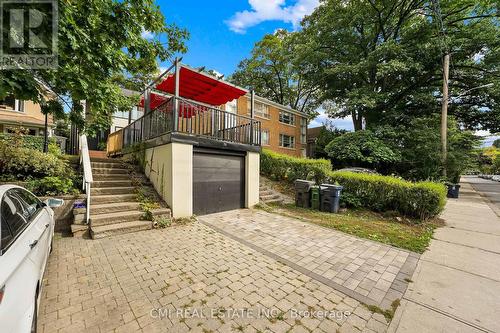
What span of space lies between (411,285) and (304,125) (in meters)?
26.4

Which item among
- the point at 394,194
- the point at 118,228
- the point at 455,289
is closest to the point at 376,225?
the point at 394,194

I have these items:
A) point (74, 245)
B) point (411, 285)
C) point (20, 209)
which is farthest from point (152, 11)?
point (411, 285)

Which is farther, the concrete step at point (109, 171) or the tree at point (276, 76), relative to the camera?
the tree at point (276, 76)

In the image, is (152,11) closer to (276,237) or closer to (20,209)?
(20,209)

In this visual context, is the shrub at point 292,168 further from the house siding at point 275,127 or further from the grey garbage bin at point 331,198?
the house siding at point 275,127

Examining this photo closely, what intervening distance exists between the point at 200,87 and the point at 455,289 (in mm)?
8477

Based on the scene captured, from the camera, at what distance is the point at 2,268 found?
1.54m

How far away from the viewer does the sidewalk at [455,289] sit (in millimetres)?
2520

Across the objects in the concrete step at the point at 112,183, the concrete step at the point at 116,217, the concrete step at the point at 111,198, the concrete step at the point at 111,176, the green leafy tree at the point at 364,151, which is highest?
the green leafy tree at the point at 364,151

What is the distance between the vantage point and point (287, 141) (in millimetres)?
26016

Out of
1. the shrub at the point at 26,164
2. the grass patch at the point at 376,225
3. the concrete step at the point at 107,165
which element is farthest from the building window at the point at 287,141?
the shrub at the point at 26,164

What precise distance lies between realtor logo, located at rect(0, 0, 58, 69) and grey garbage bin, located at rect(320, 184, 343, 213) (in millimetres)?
8250

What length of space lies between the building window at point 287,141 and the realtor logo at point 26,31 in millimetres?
22693

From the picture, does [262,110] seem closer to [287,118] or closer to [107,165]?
[287,118]
